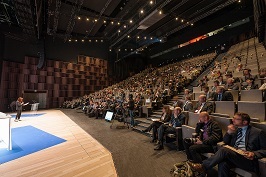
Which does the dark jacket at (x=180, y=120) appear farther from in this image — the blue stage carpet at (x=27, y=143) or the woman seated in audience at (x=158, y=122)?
the blue stage carpet at (x=27, y=143)

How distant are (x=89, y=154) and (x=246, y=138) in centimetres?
252

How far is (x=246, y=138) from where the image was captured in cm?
192

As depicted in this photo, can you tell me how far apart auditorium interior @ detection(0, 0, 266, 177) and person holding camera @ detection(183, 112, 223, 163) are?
0.40ft

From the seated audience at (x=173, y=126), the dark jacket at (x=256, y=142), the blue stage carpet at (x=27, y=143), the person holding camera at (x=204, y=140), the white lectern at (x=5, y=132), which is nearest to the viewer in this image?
the dark jacket at (x=256, y=142)

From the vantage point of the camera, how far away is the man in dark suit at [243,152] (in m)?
1.72

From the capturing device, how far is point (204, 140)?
2.36 metres

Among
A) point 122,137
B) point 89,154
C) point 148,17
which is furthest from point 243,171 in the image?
point 148,17

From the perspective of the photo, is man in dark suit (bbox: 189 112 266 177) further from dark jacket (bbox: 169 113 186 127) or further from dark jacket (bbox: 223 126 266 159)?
dark jacket (bbox: 169 113 186 127)

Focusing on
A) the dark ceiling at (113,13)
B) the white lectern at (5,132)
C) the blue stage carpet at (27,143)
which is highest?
the dark ceiling at (113,13)

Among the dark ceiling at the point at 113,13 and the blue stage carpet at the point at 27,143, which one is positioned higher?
the dark ceiling at the point at 113,13

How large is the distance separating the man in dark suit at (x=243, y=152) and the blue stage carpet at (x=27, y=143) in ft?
10.0

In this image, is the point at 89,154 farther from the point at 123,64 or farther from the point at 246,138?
the point at 123,64

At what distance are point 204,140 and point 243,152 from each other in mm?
617

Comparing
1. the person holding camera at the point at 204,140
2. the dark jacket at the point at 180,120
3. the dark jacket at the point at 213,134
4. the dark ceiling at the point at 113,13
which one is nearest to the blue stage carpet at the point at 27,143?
the dark jacket at the point at 180,120
